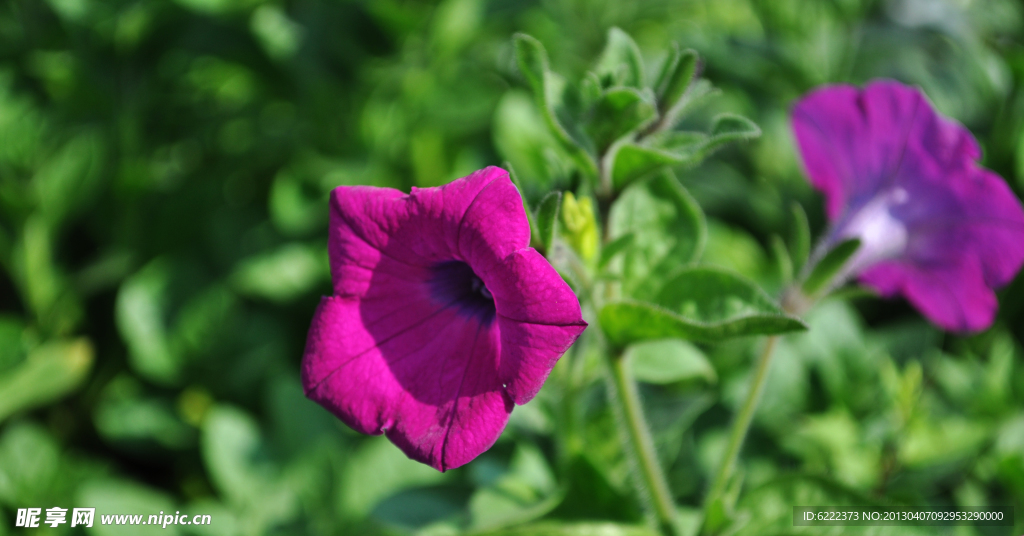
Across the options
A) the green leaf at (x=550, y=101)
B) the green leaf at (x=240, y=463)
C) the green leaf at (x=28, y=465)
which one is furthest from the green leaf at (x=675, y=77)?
the green leaf at (x=28, y=465)

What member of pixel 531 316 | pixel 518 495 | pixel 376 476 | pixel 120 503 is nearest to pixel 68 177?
pixel 120 503

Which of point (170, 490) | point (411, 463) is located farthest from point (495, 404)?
point (170, 490)


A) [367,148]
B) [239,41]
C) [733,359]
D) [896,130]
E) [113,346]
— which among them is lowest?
[113,346]

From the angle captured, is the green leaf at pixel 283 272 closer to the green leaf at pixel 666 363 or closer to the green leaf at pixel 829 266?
the green leaf at pixel 666 363

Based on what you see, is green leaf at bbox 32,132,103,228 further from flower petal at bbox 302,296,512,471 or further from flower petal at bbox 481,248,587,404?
flower petal at bbox 481,248,587,404

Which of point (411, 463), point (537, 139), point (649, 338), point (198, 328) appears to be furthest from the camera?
point (198, 328)

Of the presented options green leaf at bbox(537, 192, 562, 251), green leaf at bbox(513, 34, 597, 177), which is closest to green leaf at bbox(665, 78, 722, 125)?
green leaf at bbox(513, 34, 597, 177)

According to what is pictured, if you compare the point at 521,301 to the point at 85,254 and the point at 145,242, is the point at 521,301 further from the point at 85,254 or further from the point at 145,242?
the point at 85,254
